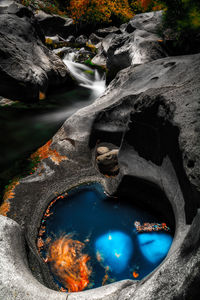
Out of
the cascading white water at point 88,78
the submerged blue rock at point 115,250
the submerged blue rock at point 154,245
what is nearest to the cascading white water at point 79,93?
the cascading white water at point 88,78

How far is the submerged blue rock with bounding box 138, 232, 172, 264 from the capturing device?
294 centimetres

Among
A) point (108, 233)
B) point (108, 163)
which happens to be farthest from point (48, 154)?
point (108, 233)

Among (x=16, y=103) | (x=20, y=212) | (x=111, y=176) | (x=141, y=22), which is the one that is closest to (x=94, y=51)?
(x=141, y=22)

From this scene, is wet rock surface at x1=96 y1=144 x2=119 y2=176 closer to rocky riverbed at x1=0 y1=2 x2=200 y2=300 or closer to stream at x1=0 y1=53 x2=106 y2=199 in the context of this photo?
rocky riverbed at x1=0 y1=2 x2=200 y2=300

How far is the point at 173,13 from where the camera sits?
4812mm

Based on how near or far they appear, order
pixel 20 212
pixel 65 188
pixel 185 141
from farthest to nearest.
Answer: pixel 65 188 < pixel 20 212 < pixel 185 141

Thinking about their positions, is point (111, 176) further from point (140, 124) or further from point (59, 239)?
point (59, 239)

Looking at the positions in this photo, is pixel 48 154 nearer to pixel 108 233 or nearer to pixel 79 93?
pixel 108 233

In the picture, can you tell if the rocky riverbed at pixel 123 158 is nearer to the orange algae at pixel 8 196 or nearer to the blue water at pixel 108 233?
the orange algae at pixel 8 196

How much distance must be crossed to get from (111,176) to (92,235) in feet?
5.40

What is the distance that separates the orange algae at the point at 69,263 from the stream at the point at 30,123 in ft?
6.63

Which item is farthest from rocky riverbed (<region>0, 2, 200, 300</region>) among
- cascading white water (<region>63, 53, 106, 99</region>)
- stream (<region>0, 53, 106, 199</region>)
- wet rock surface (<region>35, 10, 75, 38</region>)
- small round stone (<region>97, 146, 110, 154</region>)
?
wet rock surface (<region>35, 10, 75, 38</region>)

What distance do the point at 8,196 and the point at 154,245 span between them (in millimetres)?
3225

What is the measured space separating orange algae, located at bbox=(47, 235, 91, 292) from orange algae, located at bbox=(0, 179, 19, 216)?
1.26m
